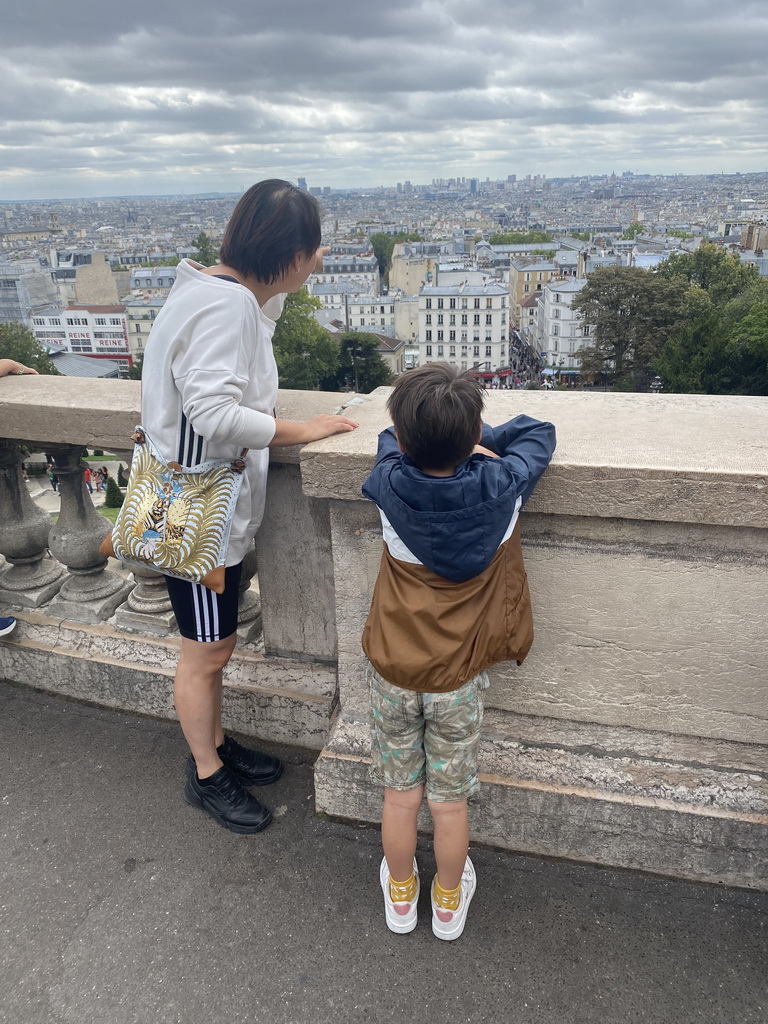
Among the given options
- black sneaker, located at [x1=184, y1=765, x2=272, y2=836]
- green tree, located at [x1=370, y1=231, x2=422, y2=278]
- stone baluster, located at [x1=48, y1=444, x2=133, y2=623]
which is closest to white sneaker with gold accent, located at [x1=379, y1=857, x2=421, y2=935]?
black sneaker, located at [x1=184, y1=765, x2=272, y2=836]

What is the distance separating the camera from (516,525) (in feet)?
6.34

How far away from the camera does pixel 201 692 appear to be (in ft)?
7.73

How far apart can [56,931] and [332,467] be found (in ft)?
4.74

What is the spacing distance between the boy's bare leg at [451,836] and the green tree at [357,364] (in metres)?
53.1

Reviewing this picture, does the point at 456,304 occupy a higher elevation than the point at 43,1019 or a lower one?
lower

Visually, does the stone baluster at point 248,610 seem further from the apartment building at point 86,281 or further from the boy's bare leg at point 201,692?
the apartment building at point 86,281

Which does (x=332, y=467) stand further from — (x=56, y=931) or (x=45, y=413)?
(x=56, y=931)

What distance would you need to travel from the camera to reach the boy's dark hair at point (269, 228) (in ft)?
6.47

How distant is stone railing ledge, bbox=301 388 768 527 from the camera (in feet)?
6.02

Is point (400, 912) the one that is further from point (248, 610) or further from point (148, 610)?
point (148, 610)

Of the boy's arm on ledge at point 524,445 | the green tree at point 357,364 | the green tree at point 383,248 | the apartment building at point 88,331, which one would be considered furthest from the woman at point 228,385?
the green tree at point 383,248

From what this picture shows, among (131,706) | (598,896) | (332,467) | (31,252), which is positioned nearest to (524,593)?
(332,467)

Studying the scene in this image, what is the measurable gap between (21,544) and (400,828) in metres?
1.94

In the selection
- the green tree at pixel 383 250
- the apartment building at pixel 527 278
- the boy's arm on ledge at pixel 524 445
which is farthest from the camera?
the green tree at pixel 383 250
